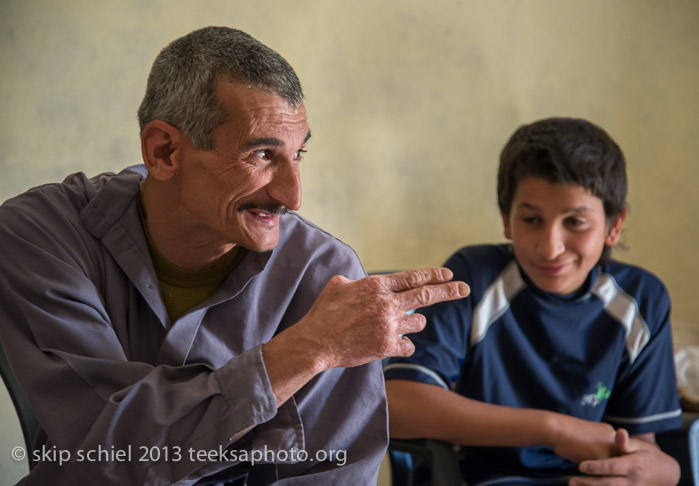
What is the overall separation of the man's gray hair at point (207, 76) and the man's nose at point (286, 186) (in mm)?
119

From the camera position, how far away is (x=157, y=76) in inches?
52.8

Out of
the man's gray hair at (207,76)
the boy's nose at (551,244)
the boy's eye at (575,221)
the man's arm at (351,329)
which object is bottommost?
the man's arm at (351,329)

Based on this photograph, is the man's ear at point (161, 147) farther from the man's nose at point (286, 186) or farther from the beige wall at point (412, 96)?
the beige wall at point (412, 96)

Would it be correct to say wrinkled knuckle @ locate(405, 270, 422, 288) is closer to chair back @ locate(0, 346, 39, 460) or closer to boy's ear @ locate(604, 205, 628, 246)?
chair back @ locate(0, 346, 39, 460)

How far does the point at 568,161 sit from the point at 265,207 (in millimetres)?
867

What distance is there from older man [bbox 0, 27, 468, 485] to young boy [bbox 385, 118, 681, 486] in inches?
16.2

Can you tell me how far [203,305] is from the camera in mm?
1312

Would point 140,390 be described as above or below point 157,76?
below

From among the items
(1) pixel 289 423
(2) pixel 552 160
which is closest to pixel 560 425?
(2) pixel 552 160

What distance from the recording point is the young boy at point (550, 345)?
5.55 feet

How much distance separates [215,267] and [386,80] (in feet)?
4.45

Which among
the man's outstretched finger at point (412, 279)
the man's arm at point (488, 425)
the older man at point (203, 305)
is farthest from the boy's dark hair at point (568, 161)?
the man's outstretched finger at point (412, 279)

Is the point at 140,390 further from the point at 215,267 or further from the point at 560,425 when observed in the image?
the point at 560,425

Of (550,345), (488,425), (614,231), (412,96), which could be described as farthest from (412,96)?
(488,425)
